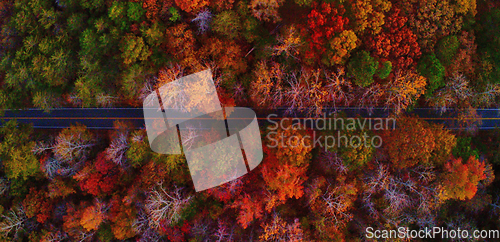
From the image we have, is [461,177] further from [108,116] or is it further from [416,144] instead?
[108,116]

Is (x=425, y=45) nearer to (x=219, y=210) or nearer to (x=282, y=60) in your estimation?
(x=282, y=60)

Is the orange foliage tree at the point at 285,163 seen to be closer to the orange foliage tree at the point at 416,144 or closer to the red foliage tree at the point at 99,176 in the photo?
the orange foliage tree at the point at 416,144

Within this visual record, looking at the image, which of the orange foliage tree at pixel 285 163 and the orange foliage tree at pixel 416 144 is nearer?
the orange foliage tree at pixel 285 163

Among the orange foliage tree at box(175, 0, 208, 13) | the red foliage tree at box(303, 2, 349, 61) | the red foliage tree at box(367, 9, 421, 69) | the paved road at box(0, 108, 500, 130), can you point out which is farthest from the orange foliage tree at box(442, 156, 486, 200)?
the orange foliage tree at box(175, 0, 208, 13)

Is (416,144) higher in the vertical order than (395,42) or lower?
lower

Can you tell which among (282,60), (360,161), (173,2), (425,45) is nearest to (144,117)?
(173,2)

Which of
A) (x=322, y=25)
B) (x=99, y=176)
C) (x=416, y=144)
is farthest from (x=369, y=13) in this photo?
(x=99, y=176)

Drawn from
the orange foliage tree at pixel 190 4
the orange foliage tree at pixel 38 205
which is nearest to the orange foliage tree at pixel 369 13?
the orange foliage tree at pixel 190 4
